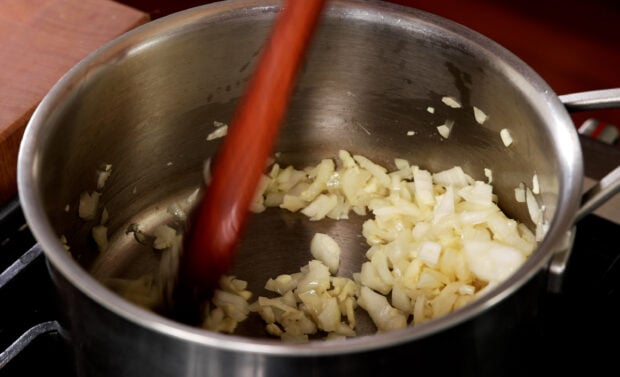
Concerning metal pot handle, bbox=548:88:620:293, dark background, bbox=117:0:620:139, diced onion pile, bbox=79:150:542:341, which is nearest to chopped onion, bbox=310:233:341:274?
diced onion pile, bbox=79:150:542:341

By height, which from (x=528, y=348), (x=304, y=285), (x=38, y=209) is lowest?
(x=304, y=285)

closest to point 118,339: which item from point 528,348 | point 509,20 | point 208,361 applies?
point 208,361

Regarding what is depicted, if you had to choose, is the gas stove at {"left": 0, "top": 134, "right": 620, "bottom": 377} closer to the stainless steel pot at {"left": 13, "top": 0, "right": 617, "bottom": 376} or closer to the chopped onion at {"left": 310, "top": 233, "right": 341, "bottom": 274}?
the stainless steel pot at {"left": 13, "top": 0, "right": 617, "bottom": 376}

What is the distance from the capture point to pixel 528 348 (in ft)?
2.45

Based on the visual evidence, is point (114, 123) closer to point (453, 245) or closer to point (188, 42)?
point (188, 42)

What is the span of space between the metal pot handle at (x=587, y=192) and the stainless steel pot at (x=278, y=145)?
0.01 metres

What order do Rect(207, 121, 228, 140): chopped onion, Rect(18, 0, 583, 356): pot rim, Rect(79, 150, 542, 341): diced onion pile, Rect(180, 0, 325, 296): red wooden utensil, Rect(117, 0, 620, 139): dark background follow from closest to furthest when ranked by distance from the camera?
1. Rect(18, 0, 583, 356): pot rim
2. Rect(180, 0, 325, 296): red wooden utensil
3. Rect(79, 150, 542, 341): diced onion pile
4. Rect(207, 121, 228, 140): chopped onion
5. Rect(117, 0, 620, 139): dark background

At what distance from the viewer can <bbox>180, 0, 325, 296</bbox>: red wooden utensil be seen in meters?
0.80

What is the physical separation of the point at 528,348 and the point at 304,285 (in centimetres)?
30

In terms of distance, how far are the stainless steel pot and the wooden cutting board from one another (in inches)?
4.1

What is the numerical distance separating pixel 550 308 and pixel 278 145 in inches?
14.4

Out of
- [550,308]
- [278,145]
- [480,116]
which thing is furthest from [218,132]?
[550,308]

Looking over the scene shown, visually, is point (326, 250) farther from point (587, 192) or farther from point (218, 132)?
point (587, 192)

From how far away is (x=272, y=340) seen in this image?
0.79 meters
